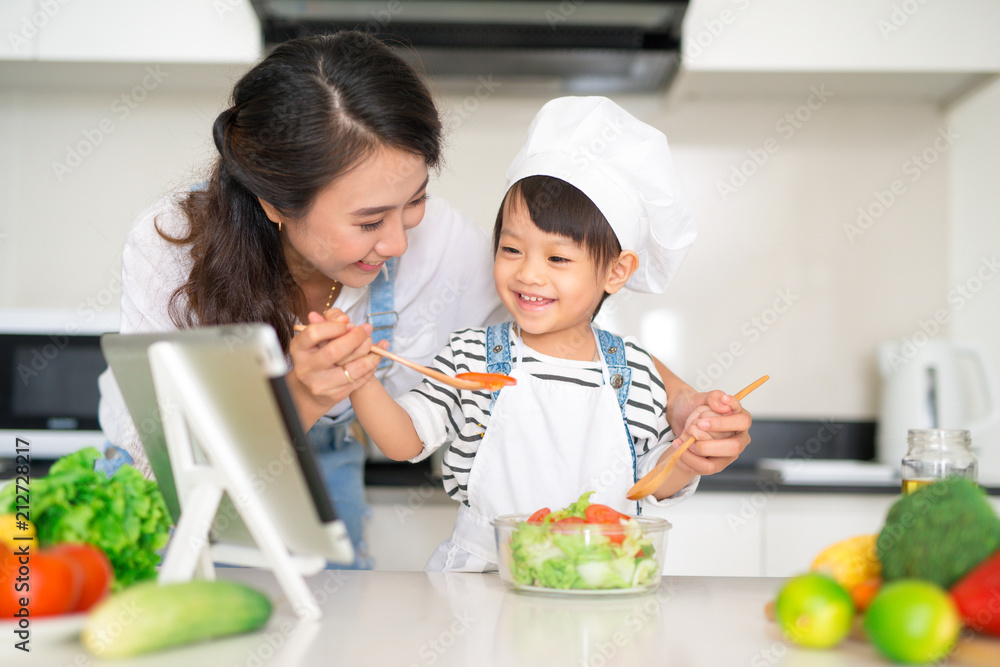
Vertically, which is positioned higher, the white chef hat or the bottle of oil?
the white chef hat

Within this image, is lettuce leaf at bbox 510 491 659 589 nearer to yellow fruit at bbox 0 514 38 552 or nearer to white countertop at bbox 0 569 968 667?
white countertop at bbox 0 569 968 667

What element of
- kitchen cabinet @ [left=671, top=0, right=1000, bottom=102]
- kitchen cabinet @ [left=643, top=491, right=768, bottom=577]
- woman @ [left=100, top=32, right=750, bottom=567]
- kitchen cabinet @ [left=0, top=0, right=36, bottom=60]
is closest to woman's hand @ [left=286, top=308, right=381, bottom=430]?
woman @ [left=100, top=32, right=750, bottom=567]

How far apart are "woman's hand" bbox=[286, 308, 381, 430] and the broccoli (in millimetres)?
576

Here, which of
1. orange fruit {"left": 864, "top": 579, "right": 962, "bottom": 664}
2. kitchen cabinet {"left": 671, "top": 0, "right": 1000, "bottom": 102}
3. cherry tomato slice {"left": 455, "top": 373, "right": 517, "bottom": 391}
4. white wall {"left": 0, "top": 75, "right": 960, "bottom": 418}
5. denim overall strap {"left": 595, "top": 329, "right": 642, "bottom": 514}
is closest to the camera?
orange fruit {"left": 864, "top": 579, "right": 962, "bottom": 664}

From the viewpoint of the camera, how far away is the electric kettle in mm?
2111

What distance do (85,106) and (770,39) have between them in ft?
6.56

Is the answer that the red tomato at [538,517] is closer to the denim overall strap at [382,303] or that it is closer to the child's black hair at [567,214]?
the child's black hair at [567,214]

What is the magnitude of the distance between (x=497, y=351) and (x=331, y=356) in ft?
1.40

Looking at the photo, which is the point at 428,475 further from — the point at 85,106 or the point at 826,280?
the point at 85,106

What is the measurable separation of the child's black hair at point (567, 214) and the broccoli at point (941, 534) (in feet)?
1.98

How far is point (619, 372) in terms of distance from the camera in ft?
4.16

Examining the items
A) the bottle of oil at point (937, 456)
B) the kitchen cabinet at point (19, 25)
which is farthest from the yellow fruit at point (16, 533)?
the kitchen cabinet at point (19, 25)

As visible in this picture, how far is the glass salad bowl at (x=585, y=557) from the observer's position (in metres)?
0.80

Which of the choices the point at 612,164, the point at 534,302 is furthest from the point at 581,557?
the point at 612,164
